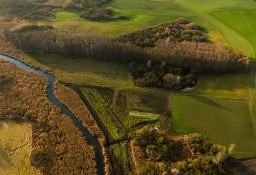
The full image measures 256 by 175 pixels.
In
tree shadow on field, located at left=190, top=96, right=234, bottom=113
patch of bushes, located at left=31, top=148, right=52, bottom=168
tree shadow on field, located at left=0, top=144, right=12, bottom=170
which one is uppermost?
tree shadow on field, located at left=190, top=96, right=234, bottom=113

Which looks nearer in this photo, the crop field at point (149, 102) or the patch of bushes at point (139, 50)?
the crop field at point (149, 102)

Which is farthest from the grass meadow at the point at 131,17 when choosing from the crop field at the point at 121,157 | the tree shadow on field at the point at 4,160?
the tree shadow on field at the point at 4,160

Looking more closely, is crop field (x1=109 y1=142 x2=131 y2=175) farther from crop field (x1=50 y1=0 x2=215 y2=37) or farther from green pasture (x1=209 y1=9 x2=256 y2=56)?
green pasture (x1=209 y1=9 x2=256 y2=56)

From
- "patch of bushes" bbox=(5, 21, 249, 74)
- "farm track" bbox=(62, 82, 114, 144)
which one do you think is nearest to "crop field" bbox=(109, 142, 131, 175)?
"farm track" bbox=(62, 82, 114, 144)

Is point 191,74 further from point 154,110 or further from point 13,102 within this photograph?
point 13,102

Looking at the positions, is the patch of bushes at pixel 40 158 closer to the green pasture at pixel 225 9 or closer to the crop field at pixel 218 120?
the crop field at pixel 218 120

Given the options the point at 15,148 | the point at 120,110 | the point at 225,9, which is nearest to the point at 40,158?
the point at 15,148

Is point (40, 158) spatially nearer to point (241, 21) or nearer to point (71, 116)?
point (71, 116)
